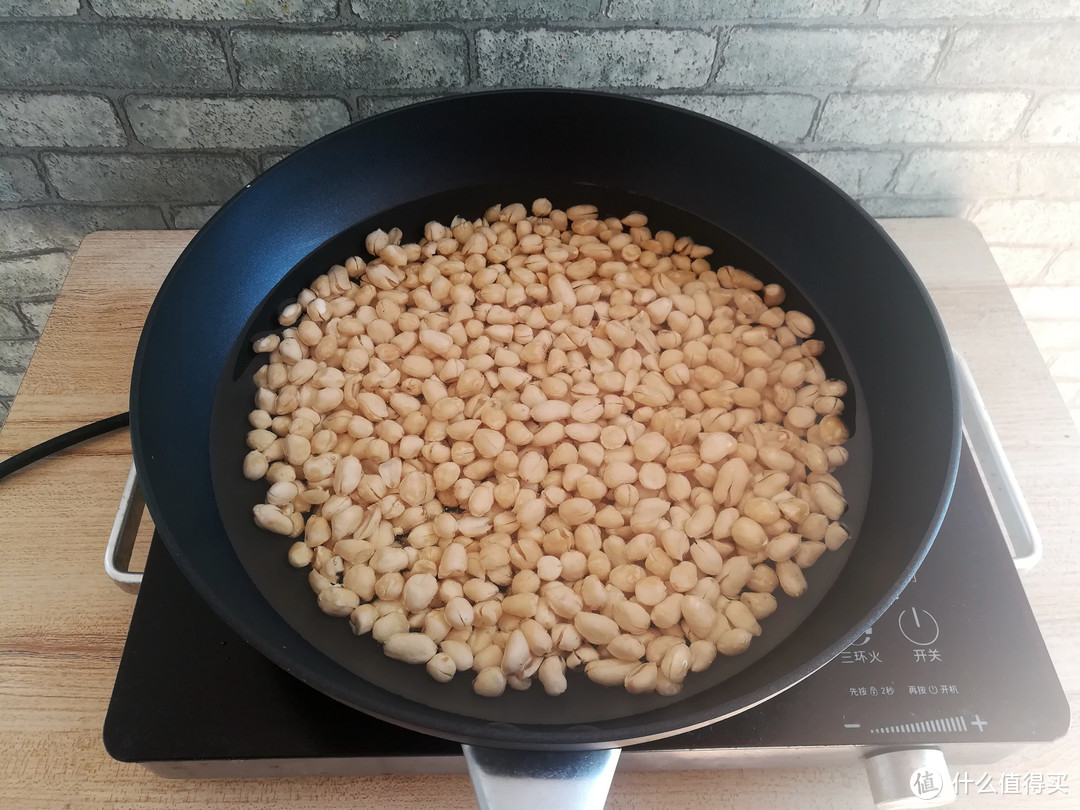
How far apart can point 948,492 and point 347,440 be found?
0.45 meters

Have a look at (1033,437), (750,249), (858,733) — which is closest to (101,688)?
(858,733)

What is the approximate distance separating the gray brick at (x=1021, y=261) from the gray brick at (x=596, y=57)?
0.47 m

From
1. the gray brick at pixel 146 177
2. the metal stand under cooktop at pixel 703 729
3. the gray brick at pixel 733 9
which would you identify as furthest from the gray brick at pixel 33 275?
the gray brick at pixel 733 9

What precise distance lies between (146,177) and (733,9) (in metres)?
0.64

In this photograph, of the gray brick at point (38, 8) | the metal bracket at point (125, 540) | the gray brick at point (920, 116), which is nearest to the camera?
the metal bracket at point (125, 540)

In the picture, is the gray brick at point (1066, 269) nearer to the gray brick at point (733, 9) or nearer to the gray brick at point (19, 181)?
the gray brick at point (733, 9)

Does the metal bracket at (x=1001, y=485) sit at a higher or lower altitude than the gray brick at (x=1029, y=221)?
lower

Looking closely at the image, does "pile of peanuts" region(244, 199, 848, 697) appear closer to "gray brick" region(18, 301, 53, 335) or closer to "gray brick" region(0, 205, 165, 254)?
"gray brick" region(0, 205, 165, 254)

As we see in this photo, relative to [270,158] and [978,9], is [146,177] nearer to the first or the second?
[270,158]

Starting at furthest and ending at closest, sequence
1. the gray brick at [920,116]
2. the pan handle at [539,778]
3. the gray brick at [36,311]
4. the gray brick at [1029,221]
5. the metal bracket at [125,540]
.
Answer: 1. the gray brick at [36,311]
2. the gray brick at [1029,221]
3. the gray brick at [920,116]
4. the metal bracket at [125,540]
5. the pan handle at [539,778]

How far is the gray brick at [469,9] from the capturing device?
698mm

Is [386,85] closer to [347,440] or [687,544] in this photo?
[347,440]

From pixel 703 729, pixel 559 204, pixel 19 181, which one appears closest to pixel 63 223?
pixel 19 181

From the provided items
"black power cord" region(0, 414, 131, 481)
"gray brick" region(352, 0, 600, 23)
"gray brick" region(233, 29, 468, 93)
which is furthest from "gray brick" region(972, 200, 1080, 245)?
"black power cord" region(0, 414, 131, 481)
